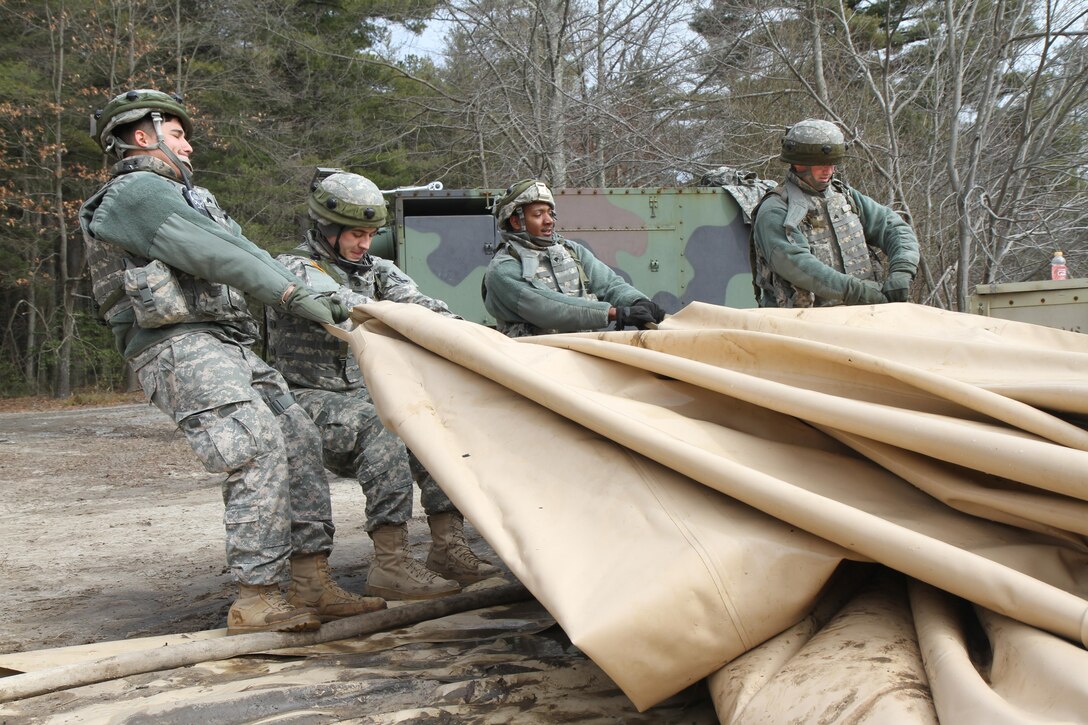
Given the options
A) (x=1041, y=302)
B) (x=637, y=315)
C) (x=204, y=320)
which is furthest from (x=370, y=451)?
(x=1041, y=302)

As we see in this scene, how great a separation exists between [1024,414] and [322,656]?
1991 millimetres

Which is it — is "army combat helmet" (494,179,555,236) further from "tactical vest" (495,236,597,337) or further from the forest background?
the forest background

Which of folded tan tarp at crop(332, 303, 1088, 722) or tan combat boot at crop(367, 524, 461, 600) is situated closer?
folded tan tarp at crop(332, 303, 1088, 722)

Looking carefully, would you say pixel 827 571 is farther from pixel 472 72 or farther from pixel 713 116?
pixel 472 72

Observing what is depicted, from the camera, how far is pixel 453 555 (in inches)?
163

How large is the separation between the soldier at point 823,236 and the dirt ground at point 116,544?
200 centimetres

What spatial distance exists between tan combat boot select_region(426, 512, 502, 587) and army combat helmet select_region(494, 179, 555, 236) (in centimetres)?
149

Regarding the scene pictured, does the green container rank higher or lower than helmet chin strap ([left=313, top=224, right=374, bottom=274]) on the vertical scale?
lower

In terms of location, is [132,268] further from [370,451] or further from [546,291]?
[546,291]

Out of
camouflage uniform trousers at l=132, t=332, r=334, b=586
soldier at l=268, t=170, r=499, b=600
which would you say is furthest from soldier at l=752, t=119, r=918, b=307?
camouflage uniform trousers at l=132, t=332, r=334, b=586

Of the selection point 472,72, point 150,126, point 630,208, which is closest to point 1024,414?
point 150,126

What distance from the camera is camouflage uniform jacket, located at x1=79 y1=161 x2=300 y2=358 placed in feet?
10.8

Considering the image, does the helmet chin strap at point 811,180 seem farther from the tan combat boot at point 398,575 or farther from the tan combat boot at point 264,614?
the tan combat boot at point 264,614

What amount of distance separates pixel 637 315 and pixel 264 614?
1751 mm
